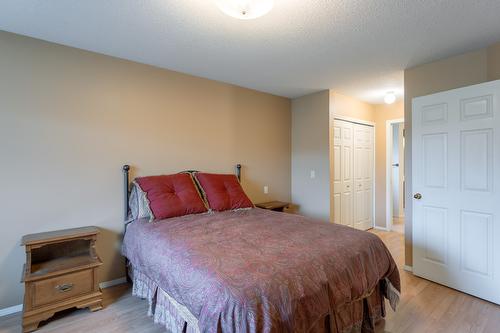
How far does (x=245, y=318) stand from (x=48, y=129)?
241 centimetres

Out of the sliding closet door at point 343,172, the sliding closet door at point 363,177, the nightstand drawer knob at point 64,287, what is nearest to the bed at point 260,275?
the nightstand drawer knob at point 64,287

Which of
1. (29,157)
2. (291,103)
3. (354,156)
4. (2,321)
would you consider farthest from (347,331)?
(291,103)

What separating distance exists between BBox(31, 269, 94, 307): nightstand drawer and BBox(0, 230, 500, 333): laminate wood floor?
0.20 meters

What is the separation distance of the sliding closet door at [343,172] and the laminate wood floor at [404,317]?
1634 millimetres

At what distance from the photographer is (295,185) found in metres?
4.24

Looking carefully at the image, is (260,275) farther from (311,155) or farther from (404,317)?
(311,155)

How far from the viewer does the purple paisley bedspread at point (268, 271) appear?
1.16 m

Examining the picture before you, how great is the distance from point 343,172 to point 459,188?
1715 millimetres

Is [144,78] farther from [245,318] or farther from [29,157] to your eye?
[245,318]

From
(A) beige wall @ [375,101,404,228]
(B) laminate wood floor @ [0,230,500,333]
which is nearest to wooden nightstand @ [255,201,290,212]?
(B) laminate wood floor @ [0,230,500,333]

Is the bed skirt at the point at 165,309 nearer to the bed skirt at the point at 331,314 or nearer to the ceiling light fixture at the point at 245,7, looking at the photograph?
the bed skirt at the point at 331,314

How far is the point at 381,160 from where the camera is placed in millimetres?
4660

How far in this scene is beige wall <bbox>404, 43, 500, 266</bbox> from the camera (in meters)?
2.41

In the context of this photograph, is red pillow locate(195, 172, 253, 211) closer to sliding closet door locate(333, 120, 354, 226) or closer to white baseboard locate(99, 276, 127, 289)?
white baseboard locate(99, 276, 127, 289)
